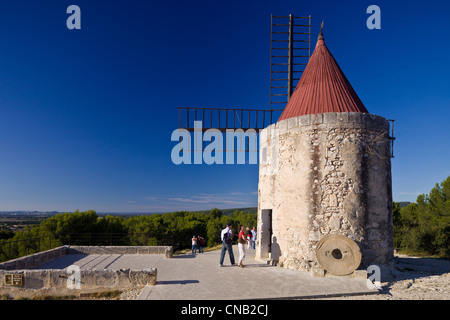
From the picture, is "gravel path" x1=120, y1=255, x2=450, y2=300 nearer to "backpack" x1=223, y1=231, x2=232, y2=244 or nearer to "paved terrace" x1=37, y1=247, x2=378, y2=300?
"paved terrace" x1=37, y1=247, x2=378, y2=300

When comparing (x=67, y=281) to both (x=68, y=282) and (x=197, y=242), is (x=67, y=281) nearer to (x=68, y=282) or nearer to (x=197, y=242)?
(x=68, y=282)

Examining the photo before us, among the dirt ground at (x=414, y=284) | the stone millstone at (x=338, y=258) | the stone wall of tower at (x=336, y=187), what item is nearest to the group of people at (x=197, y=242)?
the stone wall of tower at (x=336, y=187)

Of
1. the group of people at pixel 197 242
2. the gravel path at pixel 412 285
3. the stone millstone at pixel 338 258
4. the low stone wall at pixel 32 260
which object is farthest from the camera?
the group of people at pixel 197 242

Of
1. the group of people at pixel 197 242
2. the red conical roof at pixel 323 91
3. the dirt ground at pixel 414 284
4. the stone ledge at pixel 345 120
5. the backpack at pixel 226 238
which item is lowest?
the group of people at pixel 197 242

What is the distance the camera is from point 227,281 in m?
7.48

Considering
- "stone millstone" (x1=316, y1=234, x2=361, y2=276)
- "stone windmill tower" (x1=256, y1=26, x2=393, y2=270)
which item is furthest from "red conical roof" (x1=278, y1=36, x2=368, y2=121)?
"stone millstone" (x1=316, y1=234, x2=361, y2=276)

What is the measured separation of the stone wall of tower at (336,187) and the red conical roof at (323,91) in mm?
712

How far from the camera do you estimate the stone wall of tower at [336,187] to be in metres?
8.66

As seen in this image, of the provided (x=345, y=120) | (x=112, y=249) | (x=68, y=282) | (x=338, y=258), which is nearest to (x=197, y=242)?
(x=112, y=249)

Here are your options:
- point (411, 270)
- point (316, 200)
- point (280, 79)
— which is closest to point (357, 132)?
point (316, 200)

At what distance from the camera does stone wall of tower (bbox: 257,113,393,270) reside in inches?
341

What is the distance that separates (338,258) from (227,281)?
3.45 metres

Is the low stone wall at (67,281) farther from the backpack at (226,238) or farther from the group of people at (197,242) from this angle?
the group of people at (197,242)

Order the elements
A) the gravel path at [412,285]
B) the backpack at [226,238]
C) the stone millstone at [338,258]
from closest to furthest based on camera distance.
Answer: the gravel path at [412,285]
the stone millstone at [338,258]
the backpack at [226,238]
